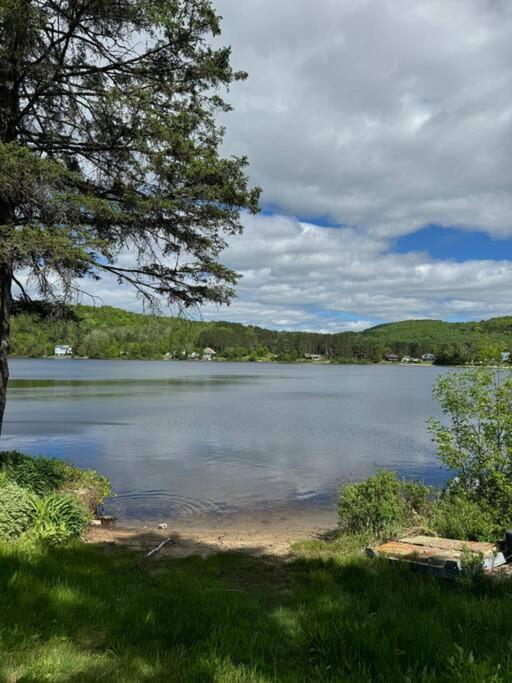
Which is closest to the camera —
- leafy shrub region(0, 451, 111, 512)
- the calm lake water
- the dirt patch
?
the dirt patch

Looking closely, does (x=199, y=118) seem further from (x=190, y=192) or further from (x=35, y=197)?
(x=35, y=197)

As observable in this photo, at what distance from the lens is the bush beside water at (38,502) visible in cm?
763

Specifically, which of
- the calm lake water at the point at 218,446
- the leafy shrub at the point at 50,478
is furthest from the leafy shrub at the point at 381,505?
the leafy shrub at the point at 50,478

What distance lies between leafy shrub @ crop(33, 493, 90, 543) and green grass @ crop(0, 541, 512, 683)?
1362 mm

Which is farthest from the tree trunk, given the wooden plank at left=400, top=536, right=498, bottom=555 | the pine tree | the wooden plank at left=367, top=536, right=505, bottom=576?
the wooden plank at left=400, top=536, right=498, bottom=555

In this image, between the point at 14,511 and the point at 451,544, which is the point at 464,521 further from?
the point at 14,511

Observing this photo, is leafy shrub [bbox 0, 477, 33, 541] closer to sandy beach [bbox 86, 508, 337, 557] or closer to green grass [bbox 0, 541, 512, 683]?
green grass [bbox 0, 541, 512, 683]

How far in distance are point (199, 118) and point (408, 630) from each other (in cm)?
860

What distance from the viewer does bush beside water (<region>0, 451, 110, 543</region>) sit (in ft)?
25.0

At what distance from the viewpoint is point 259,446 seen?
24922mm

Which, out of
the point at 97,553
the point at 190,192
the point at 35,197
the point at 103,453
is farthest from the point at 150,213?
the point at 103,453

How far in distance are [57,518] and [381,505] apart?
5502 millimetres

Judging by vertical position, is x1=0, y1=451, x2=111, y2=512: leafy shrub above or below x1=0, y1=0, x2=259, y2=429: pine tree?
below

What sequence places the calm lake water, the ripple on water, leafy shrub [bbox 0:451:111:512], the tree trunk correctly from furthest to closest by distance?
the calm lake water, the ripple on water, leafy shrub [bbox 0:451:111:512], the tree trunk
